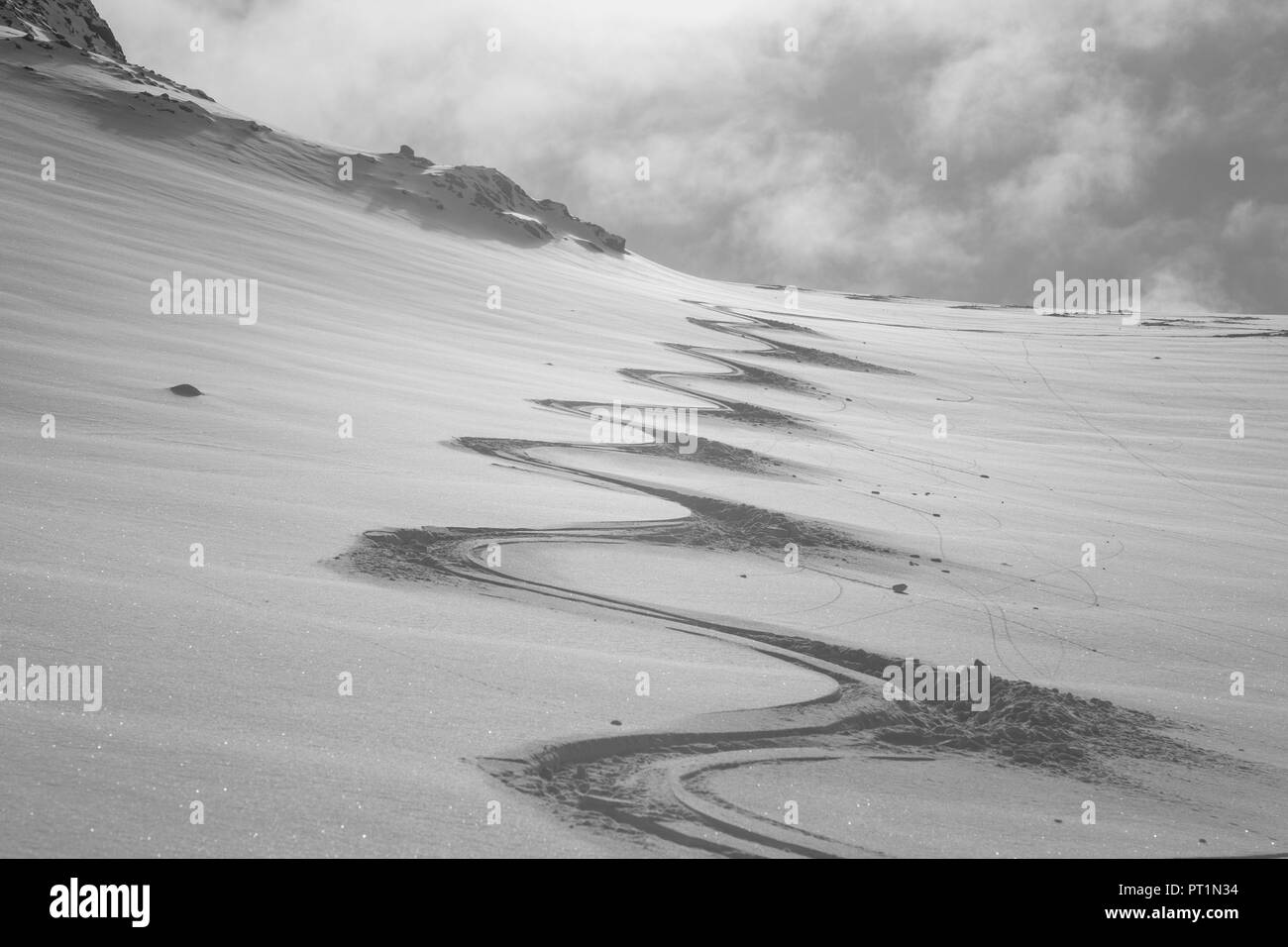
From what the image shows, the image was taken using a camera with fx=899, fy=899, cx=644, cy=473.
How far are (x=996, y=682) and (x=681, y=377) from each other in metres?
8.62

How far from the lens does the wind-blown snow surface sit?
2.29 m

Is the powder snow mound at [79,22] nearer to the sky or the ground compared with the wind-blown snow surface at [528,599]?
nearer to the sky

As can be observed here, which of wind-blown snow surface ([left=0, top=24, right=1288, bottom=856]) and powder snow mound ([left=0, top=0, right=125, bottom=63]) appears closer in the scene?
wind-blown snow surface ([left=0, top=24, right=1288, bottom=856])

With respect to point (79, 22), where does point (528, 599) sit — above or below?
below

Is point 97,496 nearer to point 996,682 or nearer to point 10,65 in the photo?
point 996,682

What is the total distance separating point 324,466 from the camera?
5.04 metres

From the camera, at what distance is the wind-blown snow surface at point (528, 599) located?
229cm

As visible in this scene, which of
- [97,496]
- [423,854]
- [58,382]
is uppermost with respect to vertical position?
[58,382]

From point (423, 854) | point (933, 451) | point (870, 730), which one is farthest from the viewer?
point (933, 451)

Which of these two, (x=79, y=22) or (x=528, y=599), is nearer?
(x=528, y=599)

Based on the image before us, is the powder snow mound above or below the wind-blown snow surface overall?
above

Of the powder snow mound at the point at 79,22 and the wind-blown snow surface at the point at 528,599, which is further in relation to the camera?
the powder snow mound at the point at 79,22

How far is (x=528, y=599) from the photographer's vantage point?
3.76 metres
